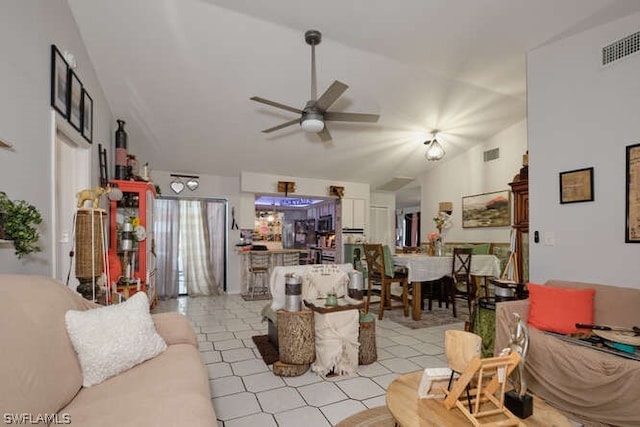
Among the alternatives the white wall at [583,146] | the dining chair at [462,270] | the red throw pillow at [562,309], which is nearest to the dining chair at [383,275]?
the dining chair at [462,270]

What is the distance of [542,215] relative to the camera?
3182mm

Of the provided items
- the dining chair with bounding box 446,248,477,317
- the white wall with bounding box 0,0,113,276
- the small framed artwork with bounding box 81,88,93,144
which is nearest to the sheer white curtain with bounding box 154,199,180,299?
the small framed artwork with bounding box 81,88,93,144

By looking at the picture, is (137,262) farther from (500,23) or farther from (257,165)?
(500,23)

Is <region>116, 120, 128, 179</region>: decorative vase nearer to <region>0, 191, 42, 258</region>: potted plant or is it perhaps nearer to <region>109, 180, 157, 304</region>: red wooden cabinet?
<region>109, 180, 157, 304</region>: red wooden cabinet

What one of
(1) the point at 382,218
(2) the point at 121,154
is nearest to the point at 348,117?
(2) the point at 121,154

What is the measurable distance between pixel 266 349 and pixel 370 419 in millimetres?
1452

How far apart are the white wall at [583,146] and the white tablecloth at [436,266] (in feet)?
4.50

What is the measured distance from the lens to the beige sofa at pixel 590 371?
1.83 meters

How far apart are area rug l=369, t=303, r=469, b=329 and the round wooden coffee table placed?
2720 mm

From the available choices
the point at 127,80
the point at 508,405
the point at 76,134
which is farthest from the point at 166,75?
the point at 508,405

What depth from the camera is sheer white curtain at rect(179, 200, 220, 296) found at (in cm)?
604

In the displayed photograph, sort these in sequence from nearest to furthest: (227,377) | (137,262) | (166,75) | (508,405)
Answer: (508,405) → (227,377) → (166,75) → (137,262)

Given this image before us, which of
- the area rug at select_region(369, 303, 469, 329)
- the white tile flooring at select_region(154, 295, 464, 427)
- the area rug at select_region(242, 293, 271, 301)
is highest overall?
the white tile flooring at select_region(154, 295, 464, 427)

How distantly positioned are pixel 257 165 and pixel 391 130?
8.04 feet
